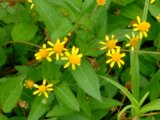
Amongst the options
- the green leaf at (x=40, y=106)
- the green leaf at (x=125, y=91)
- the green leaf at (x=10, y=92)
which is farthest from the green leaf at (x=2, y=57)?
the green leaf at (x=125, y=91)

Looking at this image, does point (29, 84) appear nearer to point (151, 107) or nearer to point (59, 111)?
point (59, 111)

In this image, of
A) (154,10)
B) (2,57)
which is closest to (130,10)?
(154,10)

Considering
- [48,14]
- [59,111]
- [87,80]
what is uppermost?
[48,14]

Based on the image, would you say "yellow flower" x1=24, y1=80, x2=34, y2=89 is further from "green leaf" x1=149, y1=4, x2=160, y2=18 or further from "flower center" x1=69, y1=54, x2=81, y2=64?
"green leaf" x1=149, y1=4, x2=160, y2=18

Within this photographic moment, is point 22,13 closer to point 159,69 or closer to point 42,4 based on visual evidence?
point 42,4

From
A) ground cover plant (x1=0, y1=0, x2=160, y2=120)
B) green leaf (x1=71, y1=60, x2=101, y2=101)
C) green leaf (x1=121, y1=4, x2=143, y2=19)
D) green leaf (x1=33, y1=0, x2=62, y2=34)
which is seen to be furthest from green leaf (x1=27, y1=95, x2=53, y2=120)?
green leaf (x1=121, y1=4, x2=143, y2=19)

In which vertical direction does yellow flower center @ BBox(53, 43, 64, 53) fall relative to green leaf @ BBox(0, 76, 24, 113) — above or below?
above

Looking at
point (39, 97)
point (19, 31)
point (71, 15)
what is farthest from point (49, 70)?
point (19, 31)
